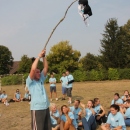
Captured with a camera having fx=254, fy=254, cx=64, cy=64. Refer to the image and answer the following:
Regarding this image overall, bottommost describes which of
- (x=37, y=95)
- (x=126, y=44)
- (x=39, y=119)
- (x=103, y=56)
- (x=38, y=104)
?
(x=39, y=119)

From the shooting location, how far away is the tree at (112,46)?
45.8 meters

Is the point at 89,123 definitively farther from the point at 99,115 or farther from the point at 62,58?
the point at 62,58

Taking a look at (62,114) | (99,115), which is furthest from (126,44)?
(62,114)

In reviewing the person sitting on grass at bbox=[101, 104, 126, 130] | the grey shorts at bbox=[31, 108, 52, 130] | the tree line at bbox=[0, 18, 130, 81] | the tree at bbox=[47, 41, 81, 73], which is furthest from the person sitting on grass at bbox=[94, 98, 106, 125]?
the tree at bbox=[47, 41, 81, 73]

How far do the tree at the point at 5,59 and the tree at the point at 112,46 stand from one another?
25515 millimetres

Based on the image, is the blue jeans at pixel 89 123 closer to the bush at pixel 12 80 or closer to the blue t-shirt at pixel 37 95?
the blue t-shirt at pixel 37 95

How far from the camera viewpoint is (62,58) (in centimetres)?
5338

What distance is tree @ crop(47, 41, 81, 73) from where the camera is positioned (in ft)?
169

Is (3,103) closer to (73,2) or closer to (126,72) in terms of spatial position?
(73,2)

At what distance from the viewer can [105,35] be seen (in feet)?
160

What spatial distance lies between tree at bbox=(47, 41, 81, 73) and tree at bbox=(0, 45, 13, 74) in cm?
1397

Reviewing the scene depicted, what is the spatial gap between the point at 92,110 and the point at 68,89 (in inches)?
234

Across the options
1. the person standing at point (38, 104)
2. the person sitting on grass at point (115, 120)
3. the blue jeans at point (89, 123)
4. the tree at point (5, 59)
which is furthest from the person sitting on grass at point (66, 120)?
the tree at point (5, 59)

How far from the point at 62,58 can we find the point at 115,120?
46368 millimetres
